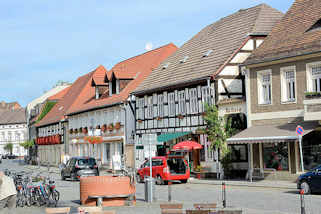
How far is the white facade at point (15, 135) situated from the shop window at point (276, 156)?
113 metres

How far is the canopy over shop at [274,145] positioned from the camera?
2817 centimetres

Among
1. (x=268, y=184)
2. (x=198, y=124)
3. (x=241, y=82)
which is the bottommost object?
(x=268, y=184)

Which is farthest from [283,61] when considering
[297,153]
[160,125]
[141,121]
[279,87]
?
[141,121]

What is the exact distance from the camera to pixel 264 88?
32.0m

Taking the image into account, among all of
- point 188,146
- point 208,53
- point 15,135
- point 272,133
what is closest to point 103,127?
point 208,53

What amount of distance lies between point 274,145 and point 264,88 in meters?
3.21

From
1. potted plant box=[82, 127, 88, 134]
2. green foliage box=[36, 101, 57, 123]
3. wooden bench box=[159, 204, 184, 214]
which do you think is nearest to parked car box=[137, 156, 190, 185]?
wooden bench box=[159, 204, 184, 214]

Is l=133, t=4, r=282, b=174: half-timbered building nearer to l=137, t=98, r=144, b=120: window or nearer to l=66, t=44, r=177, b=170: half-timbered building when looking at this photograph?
l=137, t=98, r=144, b=120: window

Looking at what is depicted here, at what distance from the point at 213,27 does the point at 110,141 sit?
14.5 metres

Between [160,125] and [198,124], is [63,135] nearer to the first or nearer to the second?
[160,125]

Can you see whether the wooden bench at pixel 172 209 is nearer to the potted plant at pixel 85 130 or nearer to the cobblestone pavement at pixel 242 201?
the cobblestone pavement at pixel 242 201

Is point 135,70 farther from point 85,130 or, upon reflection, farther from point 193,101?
point 193,101

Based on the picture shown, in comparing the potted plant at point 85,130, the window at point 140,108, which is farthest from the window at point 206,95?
the potted plant at point 85,130

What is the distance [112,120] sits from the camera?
51.4 metres
